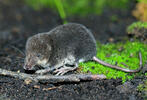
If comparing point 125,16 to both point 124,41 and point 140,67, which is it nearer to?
point 124,41

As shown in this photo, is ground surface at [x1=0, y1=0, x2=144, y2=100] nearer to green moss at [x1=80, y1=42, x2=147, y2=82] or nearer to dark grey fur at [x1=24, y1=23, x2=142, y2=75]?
green moss at [x1=80, y1=42, x2=147, y2=82]

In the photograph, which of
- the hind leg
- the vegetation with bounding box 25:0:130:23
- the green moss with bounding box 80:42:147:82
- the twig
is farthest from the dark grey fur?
the vegetation with bounding box 25:0:130:23

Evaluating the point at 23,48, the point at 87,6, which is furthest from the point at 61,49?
the point at 87,6

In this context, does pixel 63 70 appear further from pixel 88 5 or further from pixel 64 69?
pixel 88 5

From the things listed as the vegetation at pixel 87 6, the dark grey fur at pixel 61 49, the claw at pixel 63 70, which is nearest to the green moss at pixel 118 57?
the dark grey fur at pixel 61 49

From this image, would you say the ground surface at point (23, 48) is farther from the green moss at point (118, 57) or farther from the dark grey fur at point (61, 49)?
the dark grey fur at point (61, 49)

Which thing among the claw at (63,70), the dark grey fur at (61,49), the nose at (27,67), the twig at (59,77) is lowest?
the twig at (59,77)
